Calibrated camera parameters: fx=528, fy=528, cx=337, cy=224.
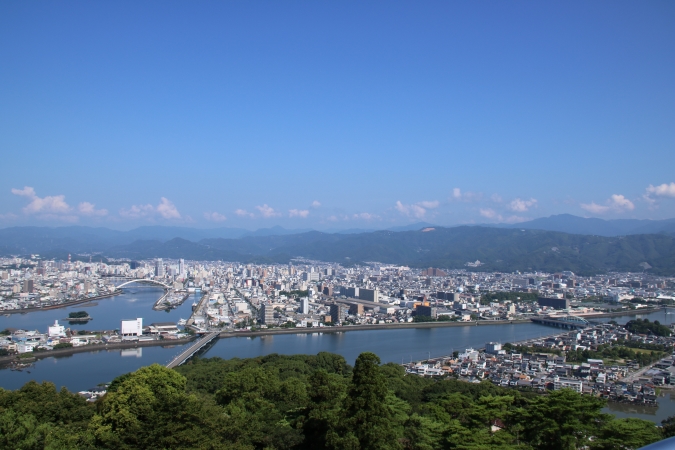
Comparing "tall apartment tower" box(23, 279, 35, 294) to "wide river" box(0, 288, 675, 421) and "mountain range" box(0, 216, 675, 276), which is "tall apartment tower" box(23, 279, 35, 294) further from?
"mountain range" box(0, 216, 675, 276)

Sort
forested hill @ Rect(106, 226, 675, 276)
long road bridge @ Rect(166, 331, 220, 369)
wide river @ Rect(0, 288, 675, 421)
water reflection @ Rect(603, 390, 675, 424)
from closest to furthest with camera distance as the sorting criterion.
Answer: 1. water reflection @ Rect(603, 390, 675, 424)
2. wide river @ Rect(0, 288, 675, 421)
3. long road bridge @ Rect(166, 331, 220, 369)
4. forested hill @ Rect(106, 226, 675, 276)

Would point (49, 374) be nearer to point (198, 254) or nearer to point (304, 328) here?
point (304, 328)

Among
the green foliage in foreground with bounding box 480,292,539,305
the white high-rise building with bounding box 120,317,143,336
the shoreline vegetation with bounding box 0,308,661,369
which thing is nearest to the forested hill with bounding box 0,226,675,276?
the green foliage in foreground with bounding box 480,292,539,305

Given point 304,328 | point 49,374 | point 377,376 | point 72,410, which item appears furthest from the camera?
point 304,328

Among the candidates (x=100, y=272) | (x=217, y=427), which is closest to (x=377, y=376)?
(x=217, y=427)

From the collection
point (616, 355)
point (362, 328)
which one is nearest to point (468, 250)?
point (362, 328)

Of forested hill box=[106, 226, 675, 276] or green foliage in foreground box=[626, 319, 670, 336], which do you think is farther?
forested hill box=[106, 226, 675, 276]
